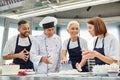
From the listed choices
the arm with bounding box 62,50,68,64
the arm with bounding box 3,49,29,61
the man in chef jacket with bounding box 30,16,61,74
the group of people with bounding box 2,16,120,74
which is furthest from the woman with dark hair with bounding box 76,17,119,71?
the arm with bounding box 3,49,29,61

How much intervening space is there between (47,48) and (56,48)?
13 cm

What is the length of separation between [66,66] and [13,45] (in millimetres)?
952

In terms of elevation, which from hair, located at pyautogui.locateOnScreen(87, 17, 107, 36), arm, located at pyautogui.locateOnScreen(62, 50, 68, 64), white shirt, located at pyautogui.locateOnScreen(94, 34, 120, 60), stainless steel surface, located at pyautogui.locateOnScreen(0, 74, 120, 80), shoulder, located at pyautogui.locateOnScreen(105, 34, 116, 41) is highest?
hair, located at pyautogui.locateOnScreen(87, 17, 107, 36)

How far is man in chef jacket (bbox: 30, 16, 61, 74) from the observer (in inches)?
96.0

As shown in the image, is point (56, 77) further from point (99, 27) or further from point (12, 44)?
point (12, 44)

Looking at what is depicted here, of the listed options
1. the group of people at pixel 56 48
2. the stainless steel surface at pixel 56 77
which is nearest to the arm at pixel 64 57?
the group of people at pixel 56 48

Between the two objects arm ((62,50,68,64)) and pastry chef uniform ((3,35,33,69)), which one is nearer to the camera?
arm ((62,50,68,64))

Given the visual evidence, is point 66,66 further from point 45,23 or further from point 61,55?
point 45,23

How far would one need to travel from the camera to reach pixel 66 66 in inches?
92.2

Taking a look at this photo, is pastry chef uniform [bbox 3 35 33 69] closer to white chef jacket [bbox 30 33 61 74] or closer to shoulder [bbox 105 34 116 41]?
white chef jacket [bbox 30 33 61 74]

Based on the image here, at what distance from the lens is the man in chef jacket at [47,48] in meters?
2.44

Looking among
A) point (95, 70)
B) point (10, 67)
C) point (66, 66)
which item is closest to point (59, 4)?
point (66, 66)

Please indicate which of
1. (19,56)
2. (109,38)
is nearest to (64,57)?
(19,56)

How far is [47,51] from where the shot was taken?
250 centimetres
